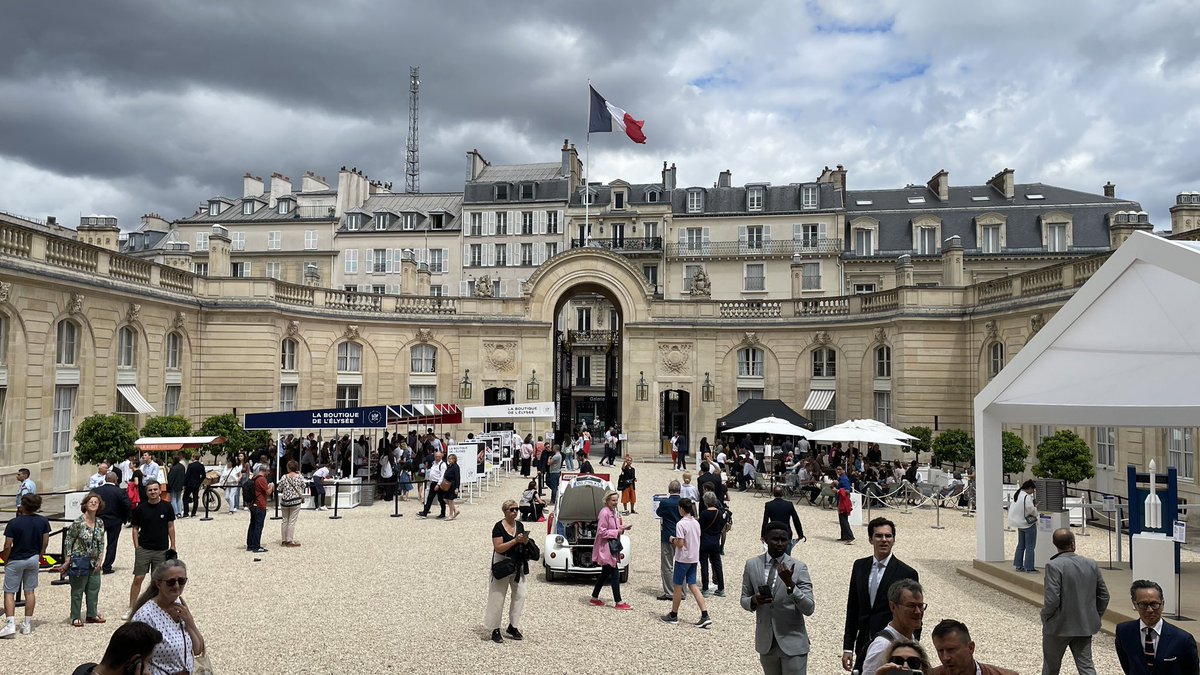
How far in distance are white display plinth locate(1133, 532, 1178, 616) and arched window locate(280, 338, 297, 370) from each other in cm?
2657

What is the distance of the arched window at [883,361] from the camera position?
30.2m

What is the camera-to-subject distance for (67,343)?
2181 centimetres

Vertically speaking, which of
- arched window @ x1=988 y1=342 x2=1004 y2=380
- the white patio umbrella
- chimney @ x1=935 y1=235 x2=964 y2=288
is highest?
chimney @ x1=935 y1=235 x2=964 y2=288

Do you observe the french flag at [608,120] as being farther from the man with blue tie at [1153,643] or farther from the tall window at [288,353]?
the man with blue tie at [1153,643]

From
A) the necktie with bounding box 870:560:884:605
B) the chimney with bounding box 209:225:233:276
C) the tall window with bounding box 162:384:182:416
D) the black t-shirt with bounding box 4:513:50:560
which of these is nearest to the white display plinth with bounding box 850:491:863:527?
the necktie with bounding box 870:560:884:605

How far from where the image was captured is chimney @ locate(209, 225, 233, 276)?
28.8m

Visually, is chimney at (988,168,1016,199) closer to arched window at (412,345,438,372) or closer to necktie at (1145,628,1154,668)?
arched window at (412,345,438,372)

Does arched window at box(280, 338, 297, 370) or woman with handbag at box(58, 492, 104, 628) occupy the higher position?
arched window at box(280, 338, 297, 370)

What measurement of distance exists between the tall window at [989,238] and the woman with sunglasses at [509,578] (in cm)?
4316

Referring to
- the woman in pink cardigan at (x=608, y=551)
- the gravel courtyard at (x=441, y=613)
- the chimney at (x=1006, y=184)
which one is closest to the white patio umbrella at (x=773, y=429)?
the gravel courtyard at (x=441, y=613)

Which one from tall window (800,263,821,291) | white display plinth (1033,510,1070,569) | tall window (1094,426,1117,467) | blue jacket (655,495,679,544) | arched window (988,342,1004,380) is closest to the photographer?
blue jacket (655,495,679,544)

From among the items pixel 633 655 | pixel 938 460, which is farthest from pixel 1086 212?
pixel 633 655

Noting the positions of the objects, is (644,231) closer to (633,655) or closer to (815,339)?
(815,339)

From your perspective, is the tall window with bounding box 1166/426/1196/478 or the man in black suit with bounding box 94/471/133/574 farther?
the tall window with bounding box 1166/426/1196/478
